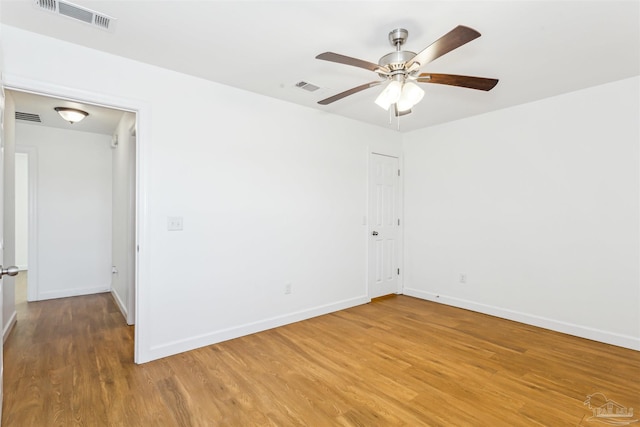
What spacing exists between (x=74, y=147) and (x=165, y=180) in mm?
3170

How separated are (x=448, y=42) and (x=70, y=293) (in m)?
5.70

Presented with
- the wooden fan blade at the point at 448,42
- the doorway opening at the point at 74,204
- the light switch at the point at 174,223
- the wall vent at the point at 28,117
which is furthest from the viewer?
the doorway opening at the point at 74,204

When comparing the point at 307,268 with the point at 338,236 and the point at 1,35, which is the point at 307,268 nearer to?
the point at 338,236

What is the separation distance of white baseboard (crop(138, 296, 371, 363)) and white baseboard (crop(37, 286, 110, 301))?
9.82 feet

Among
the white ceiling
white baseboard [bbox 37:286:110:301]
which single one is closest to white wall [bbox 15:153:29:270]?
white baseboard [bbox 37:286:110:301]

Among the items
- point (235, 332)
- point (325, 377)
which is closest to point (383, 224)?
point (235, 332)

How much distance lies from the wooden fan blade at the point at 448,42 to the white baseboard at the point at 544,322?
3.16 metres

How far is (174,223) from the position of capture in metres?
2.85

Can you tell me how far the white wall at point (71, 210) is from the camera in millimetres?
4582

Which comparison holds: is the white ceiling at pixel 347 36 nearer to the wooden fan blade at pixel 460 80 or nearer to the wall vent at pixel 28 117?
the wooden fan blade at pixel 460 80

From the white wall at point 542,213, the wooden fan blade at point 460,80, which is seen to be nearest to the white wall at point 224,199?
the white wall at point 542,213

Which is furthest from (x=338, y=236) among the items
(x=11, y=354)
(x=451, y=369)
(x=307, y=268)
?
(x=11, y=354)

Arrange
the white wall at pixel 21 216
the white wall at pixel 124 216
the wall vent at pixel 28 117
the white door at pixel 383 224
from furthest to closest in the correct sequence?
the white wall at pixel 21 216 < the white door at pixel 383 224 < the wall vent at pixel 28 117 < the white wall at pixel 124 216

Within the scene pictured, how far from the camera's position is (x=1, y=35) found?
7.00 feet
